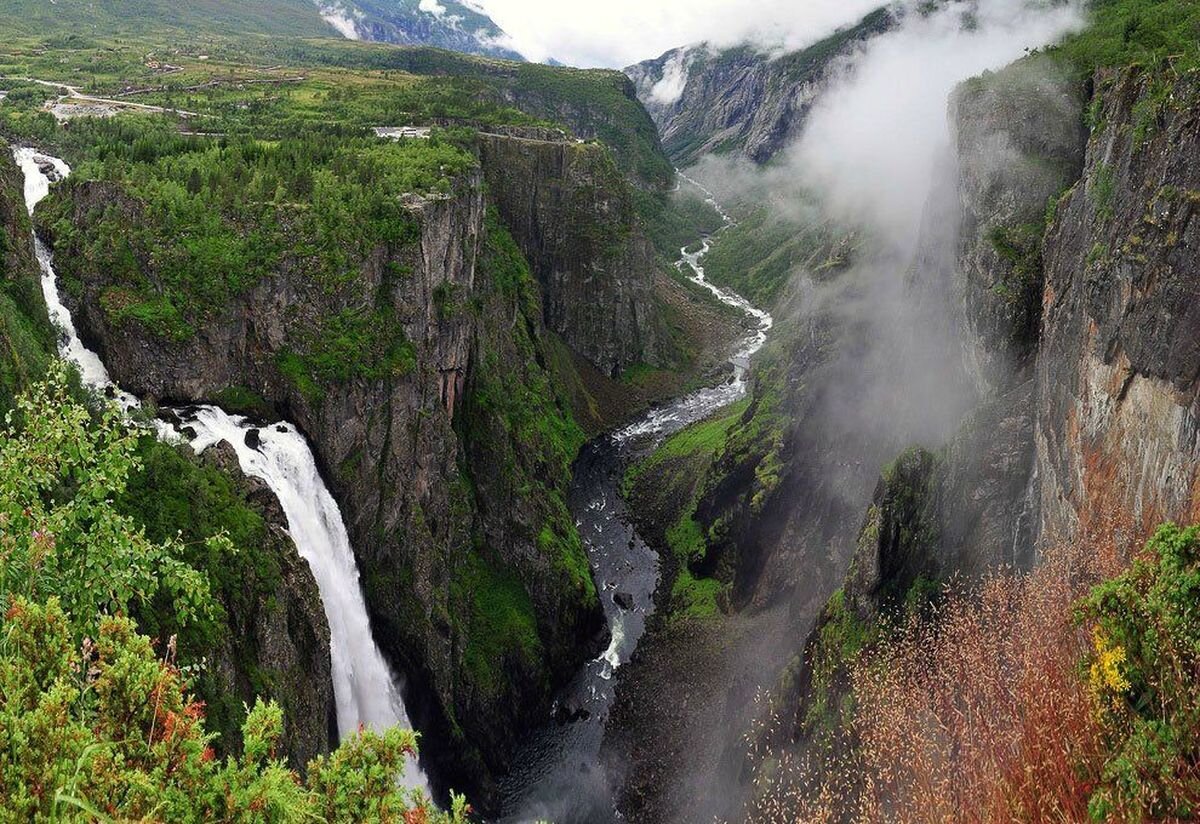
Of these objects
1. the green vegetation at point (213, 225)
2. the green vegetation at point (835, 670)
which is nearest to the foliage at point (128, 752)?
the green vegetation at point (835, 670)

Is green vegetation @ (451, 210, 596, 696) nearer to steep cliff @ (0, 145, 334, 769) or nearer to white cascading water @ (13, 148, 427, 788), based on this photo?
white cascading water @ (13, 148, 427, 788)

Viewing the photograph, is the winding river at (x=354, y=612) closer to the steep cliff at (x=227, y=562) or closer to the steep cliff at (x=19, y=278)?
the steep cliff at (x=19, y=278)

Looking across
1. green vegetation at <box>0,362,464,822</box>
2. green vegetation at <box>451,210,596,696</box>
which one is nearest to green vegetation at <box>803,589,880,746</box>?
green vegetation at <box>451,210,596,696</box>

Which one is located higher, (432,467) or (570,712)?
(432,467)

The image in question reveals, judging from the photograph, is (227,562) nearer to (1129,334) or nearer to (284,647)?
(284,647)

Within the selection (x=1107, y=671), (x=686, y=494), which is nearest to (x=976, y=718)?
(x=1107, y=671)

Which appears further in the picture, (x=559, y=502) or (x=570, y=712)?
(x=559, y=502)
